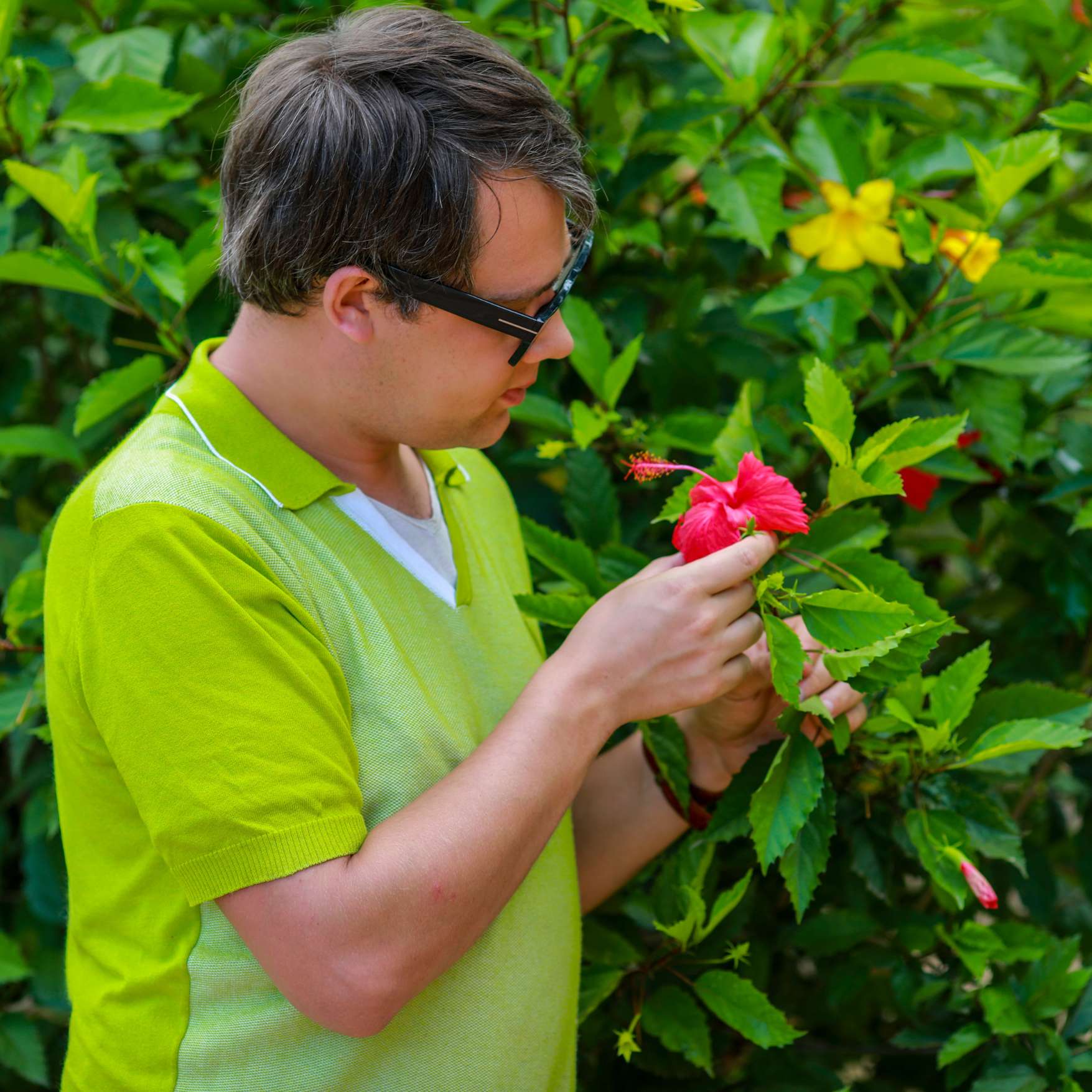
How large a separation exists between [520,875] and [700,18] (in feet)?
3.93

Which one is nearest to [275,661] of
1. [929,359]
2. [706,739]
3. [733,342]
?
[706,739]

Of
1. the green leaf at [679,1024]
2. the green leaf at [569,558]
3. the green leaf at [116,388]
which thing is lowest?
the green leaf at [679,1024]

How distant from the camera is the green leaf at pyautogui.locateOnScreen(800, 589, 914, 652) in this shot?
3.23ft

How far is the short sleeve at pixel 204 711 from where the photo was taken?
856 mm

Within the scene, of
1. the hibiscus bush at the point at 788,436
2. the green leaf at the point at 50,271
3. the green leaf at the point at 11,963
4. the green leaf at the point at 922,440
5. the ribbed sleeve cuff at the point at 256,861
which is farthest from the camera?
the green leaf at the point at 11,963

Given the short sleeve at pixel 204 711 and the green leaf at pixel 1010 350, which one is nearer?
the short sleeve at pixel 204 711

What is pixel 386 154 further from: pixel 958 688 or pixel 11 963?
pixel 11 963

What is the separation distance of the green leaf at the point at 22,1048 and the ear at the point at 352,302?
1.27m

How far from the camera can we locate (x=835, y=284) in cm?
146

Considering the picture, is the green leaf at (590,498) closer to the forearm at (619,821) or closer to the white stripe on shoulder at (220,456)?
the forearm at (619,821)

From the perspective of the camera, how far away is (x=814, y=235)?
5.10 ft

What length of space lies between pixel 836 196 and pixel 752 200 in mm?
129

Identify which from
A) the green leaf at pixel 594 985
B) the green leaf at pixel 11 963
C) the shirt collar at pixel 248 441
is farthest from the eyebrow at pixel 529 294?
the green leaf at pixel 11 963

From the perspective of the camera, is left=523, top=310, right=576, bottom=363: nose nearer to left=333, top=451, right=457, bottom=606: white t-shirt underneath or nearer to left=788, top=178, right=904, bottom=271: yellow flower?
left=333, top=451, right=457, bottom=606: white t-shirt underneath
